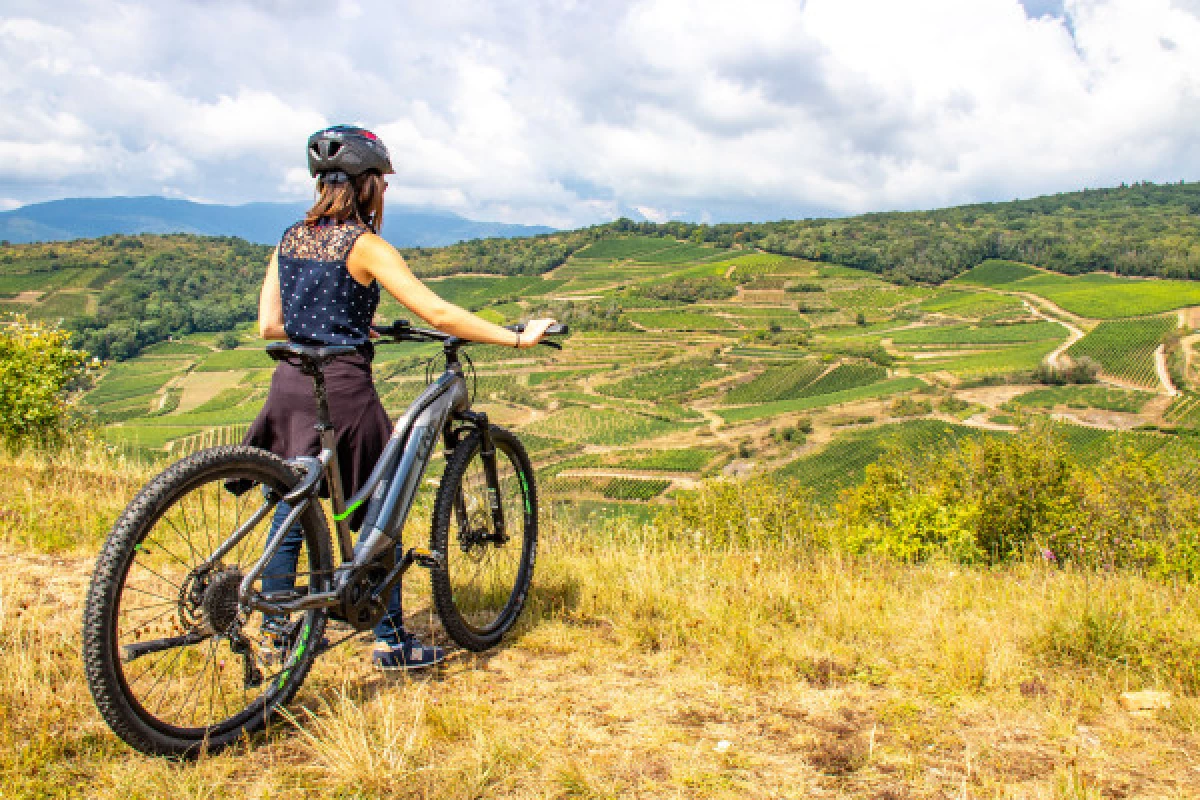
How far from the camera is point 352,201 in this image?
2.80m

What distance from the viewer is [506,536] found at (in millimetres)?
3736

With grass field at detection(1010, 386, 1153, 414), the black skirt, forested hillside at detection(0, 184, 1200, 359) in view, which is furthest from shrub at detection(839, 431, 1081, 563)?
forested hillside at detection(0, 184, 1200, 359)

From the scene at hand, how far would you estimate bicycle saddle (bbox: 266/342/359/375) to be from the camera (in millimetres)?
2490

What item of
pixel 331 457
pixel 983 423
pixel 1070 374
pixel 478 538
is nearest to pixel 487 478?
pixel 478 538

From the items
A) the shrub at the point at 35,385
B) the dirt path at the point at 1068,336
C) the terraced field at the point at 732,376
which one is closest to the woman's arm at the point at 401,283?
the shrub at the point at 35,385

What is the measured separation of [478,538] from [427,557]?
594 mm

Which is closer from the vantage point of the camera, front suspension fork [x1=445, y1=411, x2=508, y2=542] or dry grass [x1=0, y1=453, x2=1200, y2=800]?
dry grass [x1=0, y1=453, x2=1200, y2=800]

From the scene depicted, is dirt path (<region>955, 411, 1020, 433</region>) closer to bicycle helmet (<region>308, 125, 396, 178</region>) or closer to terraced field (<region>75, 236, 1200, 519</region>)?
terraced field (<region>75, 236, 1200, 519</region>)

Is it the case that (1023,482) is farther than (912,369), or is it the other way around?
(912,369)

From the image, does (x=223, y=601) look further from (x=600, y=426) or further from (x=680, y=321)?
(x=680, y=321)

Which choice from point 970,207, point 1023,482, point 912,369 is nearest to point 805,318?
point 912,369

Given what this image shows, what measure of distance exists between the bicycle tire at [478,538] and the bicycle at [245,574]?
0.04 feet

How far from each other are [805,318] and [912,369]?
27.6 m

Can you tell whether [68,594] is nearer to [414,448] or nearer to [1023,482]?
[414,448]
